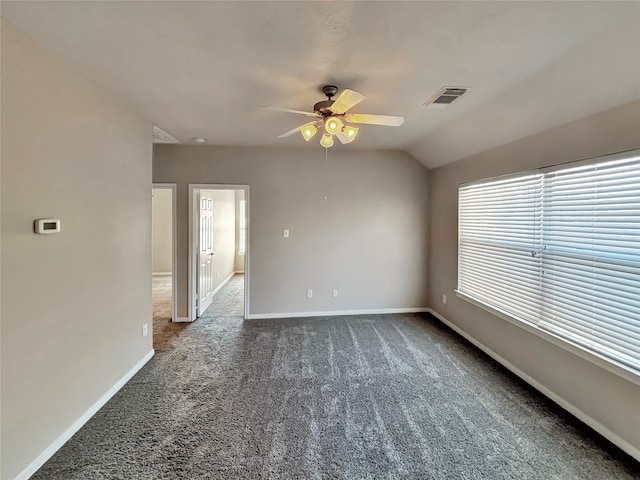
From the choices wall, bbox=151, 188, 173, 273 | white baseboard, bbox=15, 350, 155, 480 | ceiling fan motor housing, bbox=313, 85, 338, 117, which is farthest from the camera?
wall, bbox=151, 188, 173, 273

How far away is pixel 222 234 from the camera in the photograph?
6.27m

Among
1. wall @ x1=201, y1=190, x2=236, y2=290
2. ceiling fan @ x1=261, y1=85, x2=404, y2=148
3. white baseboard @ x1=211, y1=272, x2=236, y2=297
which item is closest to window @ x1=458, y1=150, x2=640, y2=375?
ceiling fan @ x1=261, y1=85, x2=404, y2=148

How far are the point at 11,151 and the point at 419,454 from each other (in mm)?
3042

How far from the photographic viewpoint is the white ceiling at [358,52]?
4.86ft

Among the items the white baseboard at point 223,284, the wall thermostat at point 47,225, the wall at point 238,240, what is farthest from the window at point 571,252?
the wall at point 238,240

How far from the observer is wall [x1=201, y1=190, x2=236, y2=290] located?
5.57 metres

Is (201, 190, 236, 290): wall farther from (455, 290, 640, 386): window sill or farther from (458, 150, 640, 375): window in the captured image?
(455, 290, 640, 386): window sill

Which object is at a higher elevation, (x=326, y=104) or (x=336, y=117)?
(x=326, y=104)

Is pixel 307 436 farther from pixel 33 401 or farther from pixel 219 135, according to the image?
pixel 219 135

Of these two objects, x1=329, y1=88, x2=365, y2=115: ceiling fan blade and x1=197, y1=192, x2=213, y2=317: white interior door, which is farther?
x1=197, y1=192, x2=213, y2=317: white interior door

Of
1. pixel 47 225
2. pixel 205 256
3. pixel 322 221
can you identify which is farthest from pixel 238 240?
pixel 47 225

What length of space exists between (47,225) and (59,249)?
20cm

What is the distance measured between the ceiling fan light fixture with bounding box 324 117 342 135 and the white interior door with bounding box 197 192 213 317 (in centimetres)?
281

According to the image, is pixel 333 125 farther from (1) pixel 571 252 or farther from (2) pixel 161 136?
(2) pixel 161 136
